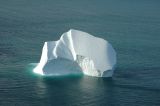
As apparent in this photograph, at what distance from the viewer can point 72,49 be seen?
50531 mm

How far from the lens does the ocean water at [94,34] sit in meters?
46.1

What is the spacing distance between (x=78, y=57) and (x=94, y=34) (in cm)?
2523

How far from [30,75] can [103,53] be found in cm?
811

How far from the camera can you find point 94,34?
7556 cm

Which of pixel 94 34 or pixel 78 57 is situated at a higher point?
pixel 94 34

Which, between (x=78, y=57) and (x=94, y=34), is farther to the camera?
(x=94, y=34)

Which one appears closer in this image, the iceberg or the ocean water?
the ocean water

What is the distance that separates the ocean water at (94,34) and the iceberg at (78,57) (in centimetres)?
93

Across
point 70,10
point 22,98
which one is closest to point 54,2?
point 70,10

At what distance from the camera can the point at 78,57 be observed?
50.7 meters

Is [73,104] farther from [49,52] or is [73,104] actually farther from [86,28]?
[86,28]

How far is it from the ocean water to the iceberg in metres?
0.93

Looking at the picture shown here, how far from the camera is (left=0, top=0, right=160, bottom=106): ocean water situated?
4606 cm

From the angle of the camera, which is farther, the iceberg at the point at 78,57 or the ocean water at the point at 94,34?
the iceberg at the point at 78,57
